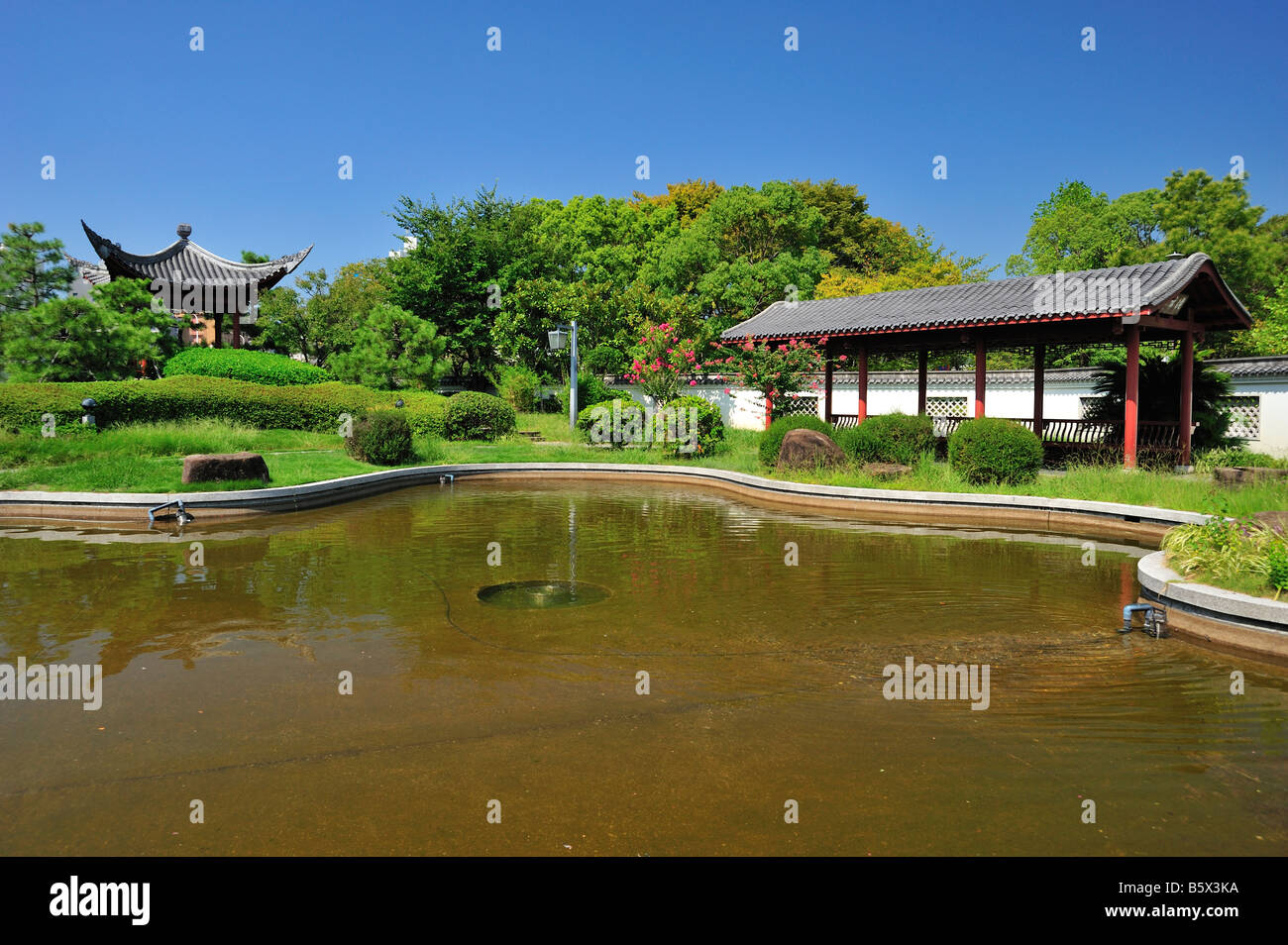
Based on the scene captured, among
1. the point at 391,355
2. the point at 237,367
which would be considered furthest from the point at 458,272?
the point at 237,367

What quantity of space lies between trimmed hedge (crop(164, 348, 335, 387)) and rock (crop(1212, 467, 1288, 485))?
22474mm

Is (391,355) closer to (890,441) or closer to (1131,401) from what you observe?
(890,441)

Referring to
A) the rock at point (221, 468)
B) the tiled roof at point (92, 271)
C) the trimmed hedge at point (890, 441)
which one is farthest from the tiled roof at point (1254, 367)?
the tiled roof at point (92, 271)

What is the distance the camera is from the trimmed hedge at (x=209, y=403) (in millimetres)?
17656

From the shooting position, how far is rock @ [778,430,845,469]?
15.5 metres

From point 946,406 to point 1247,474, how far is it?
14164 millimetres

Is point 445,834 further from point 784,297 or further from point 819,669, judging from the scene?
point 784,297

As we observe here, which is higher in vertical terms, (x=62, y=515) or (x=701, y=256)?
(x=701, y=256)

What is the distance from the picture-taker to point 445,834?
324 cm

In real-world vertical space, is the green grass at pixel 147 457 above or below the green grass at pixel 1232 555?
above

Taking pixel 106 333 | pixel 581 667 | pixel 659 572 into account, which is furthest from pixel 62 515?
pixel 106 333

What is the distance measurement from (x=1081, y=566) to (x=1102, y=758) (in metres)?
5.33

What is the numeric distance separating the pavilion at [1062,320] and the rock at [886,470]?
260 centimetres

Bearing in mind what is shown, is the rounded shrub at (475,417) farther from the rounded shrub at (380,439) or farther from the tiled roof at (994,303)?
the tiled roof at (994,303)
